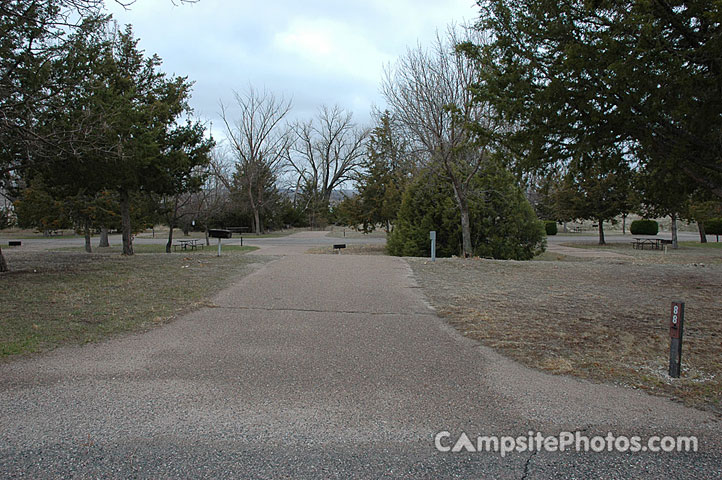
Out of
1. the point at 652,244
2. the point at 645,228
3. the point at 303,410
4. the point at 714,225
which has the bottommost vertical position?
the point at 303,410

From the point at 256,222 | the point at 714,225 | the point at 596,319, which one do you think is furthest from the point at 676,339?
the point at 256,222

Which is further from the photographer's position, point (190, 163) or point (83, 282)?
point (190, 163)

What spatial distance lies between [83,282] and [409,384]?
8298 mm

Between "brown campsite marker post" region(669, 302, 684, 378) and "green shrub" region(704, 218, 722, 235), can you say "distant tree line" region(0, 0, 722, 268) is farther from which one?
"green shrub" region(704, 218, 722, 235)

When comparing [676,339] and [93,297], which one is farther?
[93,297]

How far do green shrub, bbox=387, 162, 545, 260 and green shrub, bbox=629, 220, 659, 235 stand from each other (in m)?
31.0

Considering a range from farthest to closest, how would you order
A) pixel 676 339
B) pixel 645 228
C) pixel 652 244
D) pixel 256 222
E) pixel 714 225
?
1. pixel 256 222
2. pixel 645 228
3. pixel 714 225
4. pixel 652 244
5. pixel 676 339

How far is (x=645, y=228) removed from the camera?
45.3m

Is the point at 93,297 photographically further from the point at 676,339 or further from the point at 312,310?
the point at 676,339

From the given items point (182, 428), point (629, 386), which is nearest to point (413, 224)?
point (629, 386)

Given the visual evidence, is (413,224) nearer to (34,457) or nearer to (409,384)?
(409,384)

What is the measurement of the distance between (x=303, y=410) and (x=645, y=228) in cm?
4968

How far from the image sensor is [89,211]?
73.1 ft

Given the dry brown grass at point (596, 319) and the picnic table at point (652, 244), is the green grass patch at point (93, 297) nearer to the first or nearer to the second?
the dry brown grass at point (596, 319)
